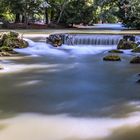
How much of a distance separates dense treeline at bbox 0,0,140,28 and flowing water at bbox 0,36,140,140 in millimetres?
15448

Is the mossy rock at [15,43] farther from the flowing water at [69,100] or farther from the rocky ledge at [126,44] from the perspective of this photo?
the rocky ledge at [126,44]

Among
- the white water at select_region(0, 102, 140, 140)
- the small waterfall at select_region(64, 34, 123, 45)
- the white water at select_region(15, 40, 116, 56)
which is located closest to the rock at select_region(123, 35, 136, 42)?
the small waterfall at select_region(64, 34, 123, 45)

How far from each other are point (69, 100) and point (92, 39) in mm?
12356

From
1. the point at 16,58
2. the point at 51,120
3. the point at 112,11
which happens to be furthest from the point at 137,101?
the point at 112,11

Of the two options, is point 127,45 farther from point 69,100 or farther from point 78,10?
point 78,10

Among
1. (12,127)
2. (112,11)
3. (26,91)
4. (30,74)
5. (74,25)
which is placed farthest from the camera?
(74,25)

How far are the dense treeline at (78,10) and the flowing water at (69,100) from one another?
15.4 metres

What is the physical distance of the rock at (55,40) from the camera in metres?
20.7

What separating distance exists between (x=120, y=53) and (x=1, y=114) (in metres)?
11.1

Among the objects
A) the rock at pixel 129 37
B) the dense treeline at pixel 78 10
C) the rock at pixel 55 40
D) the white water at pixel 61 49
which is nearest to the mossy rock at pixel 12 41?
the white water at pixel 61 49

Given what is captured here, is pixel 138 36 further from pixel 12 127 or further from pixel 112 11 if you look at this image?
pixel 12 127

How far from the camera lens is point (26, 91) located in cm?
962

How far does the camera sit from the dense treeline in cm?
3016

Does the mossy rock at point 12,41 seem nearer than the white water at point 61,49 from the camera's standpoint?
No
